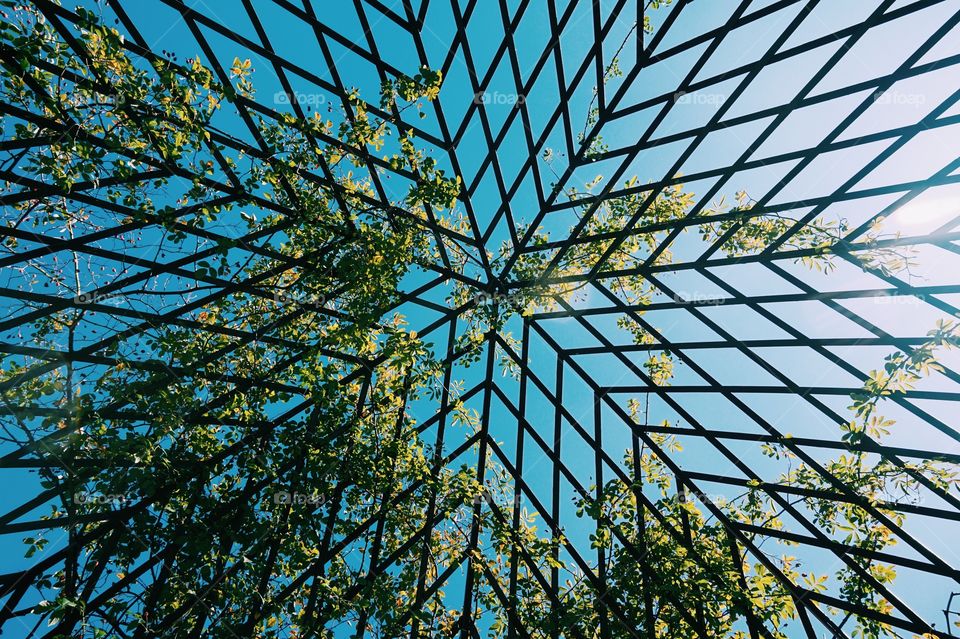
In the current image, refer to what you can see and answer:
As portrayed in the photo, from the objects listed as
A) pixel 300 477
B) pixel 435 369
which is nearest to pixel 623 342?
pixel 435 369

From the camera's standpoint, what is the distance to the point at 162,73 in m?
4.36

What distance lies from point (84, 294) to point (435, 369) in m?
3.44

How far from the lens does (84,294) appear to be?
4.75 m

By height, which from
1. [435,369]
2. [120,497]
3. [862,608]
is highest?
[435,369]

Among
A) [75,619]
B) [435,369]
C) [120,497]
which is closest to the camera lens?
[75,619]

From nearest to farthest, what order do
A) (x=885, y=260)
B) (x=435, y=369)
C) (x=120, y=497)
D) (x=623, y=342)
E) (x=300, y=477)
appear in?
(x=120, y=497) → (x=885, y=260) → (x=300, y=477) → (x=435, y=369) → (x=623, y=342)

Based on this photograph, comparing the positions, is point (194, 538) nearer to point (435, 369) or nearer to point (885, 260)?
point (435, 369)

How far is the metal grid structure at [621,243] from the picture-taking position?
4.41 m

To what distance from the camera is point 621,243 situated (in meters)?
→ 6.51

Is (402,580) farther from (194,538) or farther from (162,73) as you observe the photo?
(162,73)

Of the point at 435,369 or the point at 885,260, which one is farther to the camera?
the point at 435,369

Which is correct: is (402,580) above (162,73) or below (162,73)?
below

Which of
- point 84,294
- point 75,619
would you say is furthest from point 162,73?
point 75,619

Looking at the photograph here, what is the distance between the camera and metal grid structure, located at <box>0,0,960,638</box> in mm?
4414
